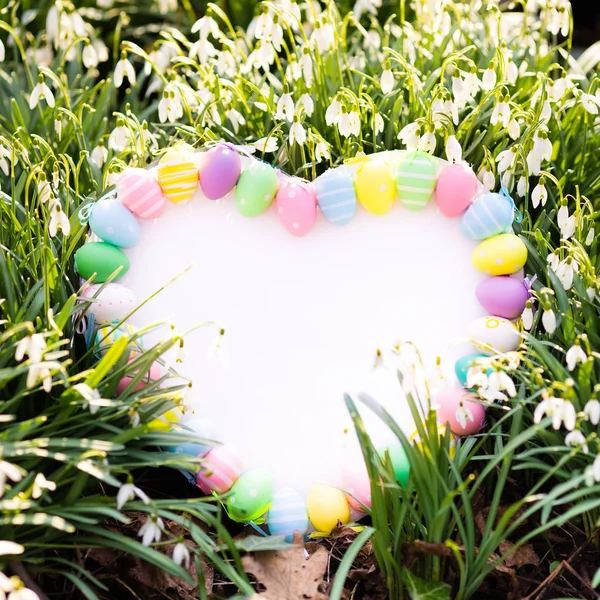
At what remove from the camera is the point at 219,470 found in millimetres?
1844

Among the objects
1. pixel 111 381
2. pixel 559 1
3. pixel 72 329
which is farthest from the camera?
pixel 559 1

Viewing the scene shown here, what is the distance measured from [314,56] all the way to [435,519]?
1467 mm

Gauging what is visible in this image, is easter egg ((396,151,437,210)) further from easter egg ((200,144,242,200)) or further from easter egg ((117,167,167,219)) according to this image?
easter egg ((117,167,167,219))

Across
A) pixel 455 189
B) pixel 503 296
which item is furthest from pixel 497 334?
pixel 455 189

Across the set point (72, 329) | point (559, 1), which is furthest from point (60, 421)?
point (559, 1)

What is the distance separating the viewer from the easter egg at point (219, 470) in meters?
1.84

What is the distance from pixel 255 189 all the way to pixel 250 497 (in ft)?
2.40

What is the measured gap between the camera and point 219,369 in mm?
1961

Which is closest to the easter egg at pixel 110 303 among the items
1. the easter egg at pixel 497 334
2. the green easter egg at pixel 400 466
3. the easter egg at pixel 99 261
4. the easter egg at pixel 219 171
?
the easter egg at pixel 99 261

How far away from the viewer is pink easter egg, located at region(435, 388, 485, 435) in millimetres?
1846

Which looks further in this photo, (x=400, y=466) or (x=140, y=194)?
(x=140, y=194)

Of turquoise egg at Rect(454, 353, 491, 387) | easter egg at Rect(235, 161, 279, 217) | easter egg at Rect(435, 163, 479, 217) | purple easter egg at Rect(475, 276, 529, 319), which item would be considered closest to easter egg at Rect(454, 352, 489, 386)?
turquoise egg at Rect(454, 353, 491, 387)

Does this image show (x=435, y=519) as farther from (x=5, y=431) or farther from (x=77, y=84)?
(x=77, y=84)

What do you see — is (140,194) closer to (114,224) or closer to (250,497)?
(114,224)
